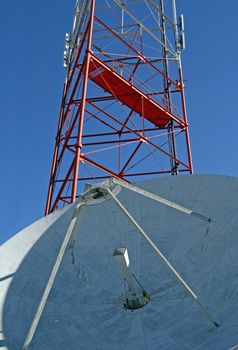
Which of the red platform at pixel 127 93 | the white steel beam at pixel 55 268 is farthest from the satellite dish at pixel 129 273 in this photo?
the red platform at pixel 127 93

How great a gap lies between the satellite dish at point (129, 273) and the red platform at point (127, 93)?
9.81m

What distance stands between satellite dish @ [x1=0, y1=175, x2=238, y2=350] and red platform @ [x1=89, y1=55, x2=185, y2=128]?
981cm

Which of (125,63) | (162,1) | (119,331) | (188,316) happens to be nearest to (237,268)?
(188,316)

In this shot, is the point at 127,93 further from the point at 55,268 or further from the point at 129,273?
the point at 55,268

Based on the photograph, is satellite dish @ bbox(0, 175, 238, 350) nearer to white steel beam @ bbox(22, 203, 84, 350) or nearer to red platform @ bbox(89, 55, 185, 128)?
white steel beam @ bbox(22, 203, 84, 350)

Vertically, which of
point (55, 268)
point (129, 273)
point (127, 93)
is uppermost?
point (127, 93)

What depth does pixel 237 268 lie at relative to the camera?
45.8 feet

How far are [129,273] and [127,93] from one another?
51.4 ft

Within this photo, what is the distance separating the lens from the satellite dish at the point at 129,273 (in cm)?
1359

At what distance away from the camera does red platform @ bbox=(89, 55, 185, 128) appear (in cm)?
2650

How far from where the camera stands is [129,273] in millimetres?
14047

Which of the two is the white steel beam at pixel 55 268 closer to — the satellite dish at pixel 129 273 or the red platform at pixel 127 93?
the satellite dish at pixel 129 273

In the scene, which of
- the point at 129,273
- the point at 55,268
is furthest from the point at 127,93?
the point at 55,268

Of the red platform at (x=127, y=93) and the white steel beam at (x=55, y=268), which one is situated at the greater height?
the red platform at (x=127, y=93)
